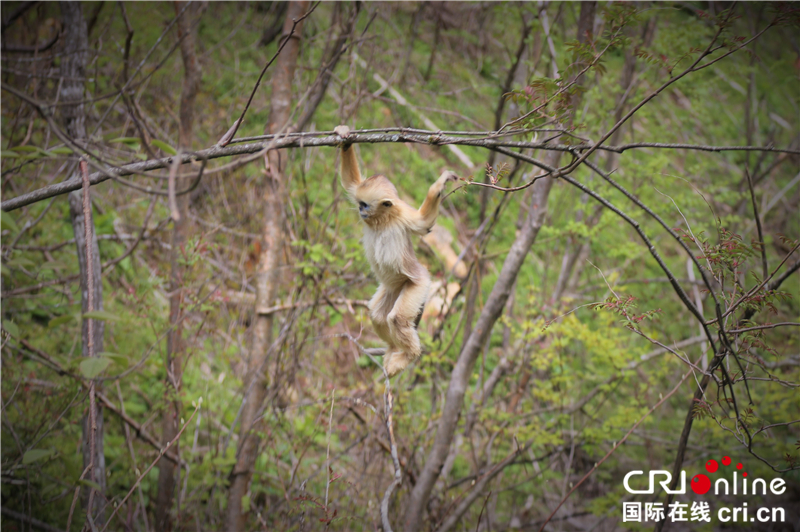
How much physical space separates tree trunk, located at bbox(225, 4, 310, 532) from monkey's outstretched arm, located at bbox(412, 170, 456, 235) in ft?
6.66

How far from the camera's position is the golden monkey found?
2906 millimetres

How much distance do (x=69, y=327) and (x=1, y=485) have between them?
1.91 metres

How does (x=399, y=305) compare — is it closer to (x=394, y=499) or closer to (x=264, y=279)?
(x=264, y=279)

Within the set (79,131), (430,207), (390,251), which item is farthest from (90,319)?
(79,131)

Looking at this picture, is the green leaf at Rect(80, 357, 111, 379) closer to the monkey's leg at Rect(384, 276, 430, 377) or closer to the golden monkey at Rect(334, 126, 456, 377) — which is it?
the golden monkey at Rect(334, 126, 456, 377)

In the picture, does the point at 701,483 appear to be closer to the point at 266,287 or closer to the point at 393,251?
the point at 393,251

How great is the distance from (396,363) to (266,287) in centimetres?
187

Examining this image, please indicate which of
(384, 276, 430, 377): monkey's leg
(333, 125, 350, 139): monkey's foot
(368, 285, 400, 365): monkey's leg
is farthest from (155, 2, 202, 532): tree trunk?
(333, 125, 350, 139): monkey's foot

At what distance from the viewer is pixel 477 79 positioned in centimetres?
1053

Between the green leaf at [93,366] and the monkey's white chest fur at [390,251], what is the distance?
1.74m

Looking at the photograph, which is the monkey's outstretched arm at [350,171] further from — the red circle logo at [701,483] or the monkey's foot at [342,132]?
the red circle logo at [701,483]

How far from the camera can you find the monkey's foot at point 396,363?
11.0 ft

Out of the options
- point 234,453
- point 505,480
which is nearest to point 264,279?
A: point 234,453

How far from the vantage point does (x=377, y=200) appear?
2893mm
